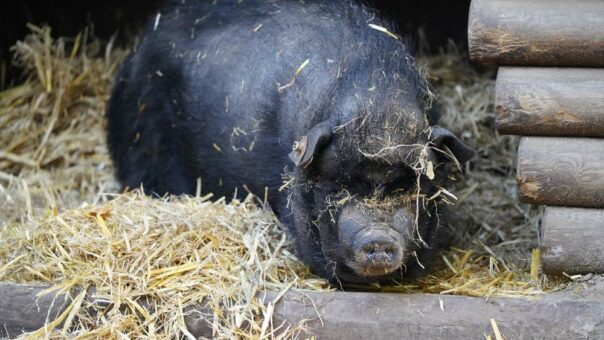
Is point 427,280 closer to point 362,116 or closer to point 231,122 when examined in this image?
point 362,116

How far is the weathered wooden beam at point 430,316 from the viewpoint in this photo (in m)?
4.55

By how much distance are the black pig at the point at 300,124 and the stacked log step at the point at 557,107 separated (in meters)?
0.37

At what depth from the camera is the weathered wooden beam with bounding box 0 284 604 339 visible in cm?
455

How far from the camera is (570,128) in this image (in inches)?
192

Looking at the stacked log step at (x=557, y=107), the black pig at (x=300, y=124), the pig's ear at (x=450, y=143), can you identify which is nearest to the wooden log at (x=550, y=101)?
the stacked log step at (x=557, y=107)

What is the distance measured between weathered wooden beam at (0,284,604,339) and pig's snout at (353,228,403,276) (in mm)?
218

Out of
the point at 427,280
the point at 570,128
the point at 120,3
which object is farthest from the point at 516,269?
the point at 120,3

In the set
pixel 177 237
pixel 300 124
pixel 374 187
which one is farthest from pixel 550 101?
pixel 177 237

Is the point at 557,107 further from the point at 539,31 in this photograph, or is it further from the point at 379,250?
the point at 379,250

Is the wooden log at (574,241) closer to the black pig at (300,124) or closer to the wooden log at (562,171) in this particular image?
the wooden log at (562,171)

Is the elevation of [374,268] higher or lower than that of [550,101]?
lower

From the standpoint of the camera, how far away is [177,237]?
5090 mm

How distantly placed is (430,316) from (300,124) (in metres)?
1.31

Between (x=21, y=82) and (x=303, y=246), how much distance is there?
151 inches
